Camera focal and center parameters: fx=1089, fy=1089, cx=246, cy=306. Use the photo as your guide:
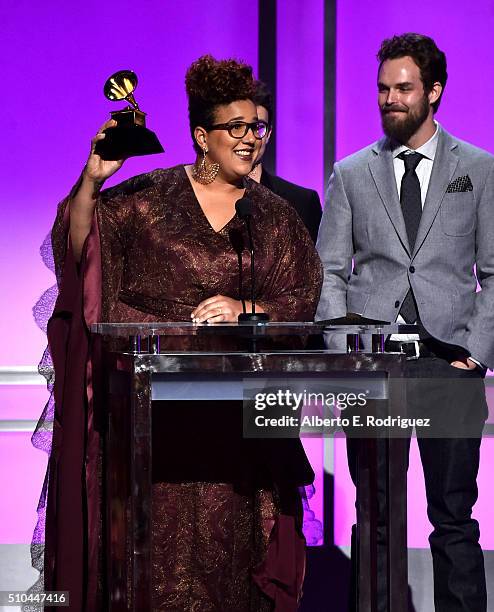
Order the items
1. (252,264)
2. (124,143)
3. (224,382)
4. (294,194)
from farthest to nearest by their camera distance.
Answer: (294,194) < (124,143) < (252,264) < (224,382)

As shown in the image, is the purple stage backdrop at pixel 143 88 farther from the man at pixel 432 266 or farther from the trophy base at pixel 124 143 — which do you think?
the trophy base at pixel 124 143

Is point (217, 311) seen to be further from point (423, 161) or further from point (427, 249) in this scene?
point (423, 161)

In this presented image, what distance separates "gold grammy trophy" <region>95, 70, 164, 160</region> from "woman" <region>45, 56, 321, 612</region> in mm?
74

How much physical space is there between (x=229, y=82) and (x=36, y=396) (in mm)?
1745

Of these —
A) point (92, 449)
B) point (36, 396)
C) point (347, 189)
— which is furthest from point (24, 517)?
point (347, 189)

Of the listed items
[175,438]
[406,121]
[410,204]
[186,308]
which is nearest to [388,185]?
[410,204]

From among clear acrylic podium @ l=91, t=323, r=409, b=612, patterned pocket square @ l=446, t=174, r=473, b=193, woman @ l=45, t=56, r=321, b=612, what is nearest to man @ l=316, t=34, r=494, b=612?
patterned pocket square @ l=446, t=174, r=473, b=193

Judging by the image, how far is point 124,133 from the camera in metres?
2.57

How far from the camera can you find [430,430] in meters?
3.05

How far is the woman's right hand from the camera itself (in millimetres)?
2594

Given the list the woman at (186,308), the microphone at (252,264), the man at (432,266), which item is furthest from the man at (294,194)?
the microphone at (252,264)

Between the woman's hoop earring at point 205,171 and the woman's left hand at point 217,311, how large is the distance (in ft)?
1.54

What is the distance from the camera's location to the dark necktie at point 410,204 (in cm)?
306

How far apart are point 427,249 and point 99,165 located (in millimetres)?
992
